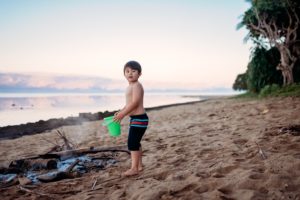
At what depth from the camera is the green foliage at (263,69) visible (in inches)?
719

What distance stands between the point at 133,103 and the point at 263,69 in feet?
56.1

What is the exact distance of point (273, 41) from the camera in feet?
56.6

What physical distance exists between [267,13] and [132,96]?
16971mm

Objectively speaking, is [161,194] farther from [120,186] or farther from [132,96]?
[132,96]

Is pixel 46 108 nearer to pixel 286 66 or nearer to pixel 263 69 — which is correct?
pixel 263 69

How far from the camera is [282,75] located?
1833 cm

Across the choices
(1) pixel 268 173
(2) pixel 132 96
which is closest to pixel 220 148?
(1) pixel 268 173

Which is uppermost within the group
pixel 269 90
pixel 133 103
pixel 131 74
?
pixel 131 74

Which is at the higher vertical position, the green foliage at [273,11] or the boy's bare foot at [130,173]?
the green foliage at [273,11]

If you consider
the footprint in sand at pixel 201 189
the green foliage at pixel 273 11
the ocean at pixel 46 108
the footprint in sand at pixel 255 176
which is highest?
the green foliage at pixel 273 11

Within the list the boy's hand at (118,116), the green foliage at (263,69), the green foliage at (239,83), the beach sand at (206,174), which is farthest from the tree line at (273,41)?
the boy's hand at (118,116)

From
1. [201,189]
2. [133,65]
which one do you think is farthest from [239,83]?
[201,189]

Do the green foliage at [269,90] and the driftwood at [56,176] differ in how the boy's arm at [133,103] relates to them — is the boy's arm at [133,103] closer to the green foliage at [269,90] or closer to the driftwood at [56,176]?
the driftwood at [56,176]

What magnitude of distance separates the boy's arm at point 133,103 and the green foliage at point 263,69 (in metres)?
16.7
